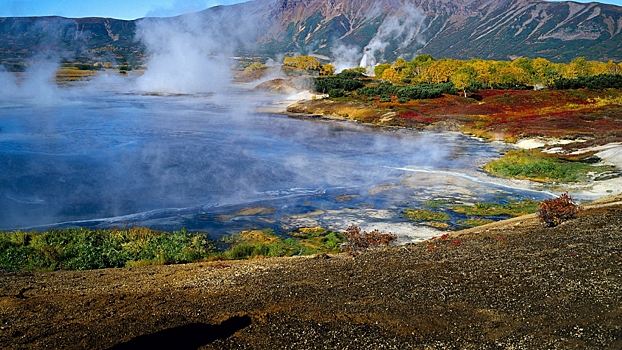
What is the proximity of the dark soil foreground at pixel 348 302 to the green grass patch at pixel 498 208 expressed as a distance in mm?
9246

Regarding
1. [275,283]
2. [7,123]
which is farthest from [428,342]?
[7,123]

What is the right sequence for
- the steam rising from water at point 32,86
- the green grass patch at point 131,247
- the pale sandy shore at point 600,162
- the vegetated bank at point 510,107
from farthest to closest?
1. the steam rising from water at point 32,86
2. the vegetated bank at point 510,107
3. the pale sandy shore at point 600,162
4. the green grass patch at point 131,247

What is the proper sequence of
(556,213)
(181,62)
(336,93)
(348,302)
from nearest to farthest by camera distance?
(348,302) < (556,213) < (336,93) < (181,62)

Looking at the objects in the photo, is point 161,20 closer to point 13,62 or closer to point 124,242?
point 13,62

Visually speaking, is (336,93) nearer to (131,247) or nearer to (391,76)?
(391,76)

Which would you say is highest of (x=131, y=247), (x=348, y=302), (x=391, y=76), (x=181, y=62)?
(x=181, y=62)

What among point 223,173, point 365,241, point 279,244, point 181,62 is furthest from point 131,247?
point 181,62

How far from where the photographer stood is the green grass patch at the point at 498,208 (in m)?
22.7

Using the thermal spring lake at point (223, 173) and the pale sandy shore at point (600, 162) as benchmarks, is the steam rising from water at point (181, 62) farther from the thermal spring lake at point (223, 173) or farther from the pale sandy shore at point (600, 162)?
the pale sandy shore at point (600, 162)

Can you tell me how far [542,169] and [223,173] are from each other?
19810mm

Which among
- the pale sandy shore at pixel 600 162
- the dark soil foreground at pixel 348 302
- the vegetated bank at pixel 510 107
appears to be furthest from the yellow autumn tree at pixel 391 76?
the dark soil foreground at pixel 348 302

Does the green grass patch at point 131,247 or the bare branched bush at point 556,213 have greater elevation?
the bare branched bush at point 556,213

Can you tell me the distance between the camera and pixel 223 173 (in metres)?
31.2

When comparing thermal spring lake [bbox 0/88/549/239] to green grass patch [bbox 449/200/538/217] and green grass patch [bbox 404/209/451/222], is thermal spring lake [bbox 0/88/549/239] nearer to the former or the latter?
green grass patch [bbox 404/209/451/222]
